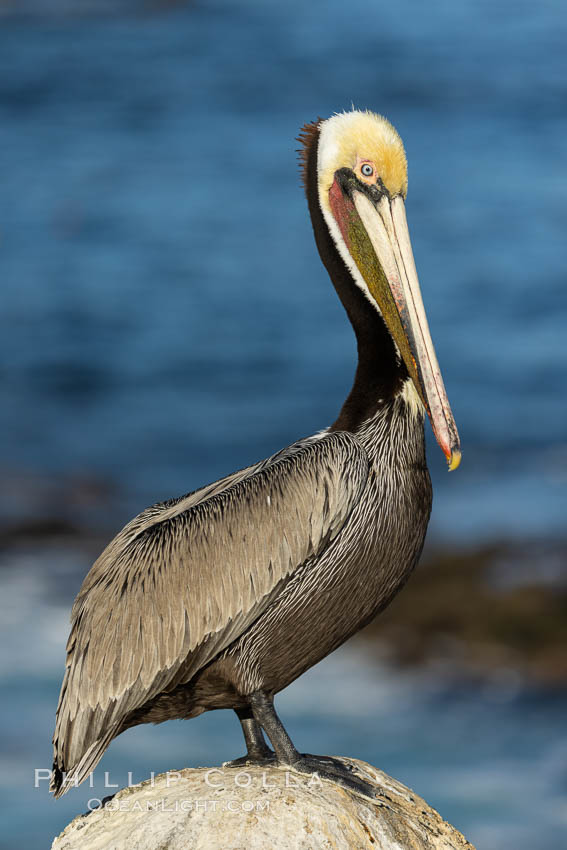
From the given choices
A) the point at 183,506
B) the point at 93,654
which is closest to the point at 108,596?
the point at 93,654

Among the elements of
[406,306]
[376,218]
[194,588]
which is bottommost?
[194,588]

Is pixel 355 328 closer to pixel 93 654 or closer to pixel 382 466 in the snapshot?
pixel 382 466

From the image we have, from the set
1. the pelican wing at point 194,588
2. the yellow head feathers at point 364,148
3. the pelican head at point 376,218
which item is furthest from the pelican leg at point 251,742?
the yellow head feathers at point 364,148

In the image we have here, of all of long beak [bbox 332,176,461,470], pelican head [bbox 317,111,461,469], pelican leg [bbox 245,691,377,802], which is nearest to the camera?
pelican leg [bbox 245,691,377,802]

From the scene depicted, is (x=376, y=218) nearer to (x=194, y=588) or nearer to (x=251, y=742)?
(x=194, y=588)

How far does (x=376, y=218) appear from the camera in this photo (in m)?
5.11

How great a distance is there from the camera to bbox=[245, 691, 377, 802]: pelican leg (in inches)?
183

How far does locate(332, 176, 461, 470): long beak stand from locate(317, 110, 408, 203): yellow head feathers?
111 millimetres

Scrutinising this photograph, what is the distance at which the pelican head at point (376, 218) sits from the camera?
4969mm

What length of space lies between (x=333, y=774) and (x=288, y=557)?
3.31 ft

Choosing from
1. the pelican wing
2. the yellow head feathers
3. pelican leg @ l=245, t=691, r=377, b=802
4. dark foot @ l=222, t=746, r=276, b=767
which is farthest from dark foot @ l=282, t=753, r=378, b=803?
the yellow head feathers

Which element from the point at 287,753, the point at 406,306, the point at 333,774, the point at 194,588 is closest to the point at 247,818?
the point at 287,753

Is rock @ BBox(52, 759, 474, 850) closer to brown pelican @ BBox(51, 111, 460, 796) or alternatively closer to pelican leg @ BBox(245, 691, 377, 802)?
pelican leg @ BBox(245, 691, 377, 802)

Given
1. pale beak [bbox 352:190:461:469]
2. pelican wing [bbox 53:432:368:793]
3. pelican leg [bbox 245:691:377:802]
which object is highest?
pale beak [bbox 352:190:461:469]
